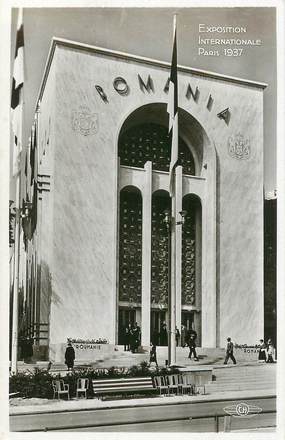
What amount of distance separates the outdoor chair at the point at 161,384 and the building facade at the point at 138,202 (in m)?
4.72

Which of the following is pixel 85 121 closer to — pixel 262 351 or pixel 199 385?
pixel 262 351

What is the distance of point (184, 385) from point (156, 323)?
22.3 ft

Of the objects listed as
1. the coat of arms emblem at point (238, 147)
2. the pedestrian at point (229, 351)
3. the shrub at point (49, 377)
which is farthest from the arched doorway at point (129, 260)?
the shrub at point (49, 377)

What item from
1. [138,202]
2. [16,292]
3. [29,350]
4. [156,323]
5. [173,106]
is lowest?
[29,350]

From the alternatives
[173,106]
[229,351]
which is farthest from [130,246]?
[173,106]

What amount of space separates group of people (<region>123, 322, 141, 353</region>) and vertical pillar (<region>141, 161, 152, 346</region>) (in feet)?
1.59

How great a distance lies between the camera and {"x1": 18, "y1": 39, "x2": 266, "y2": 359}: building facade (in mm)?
19391

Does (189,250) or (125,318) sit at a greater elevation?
(189,250)

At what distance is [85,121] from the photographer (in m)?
20.0

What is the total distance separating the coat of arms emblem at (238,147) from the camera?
21.2 meters
